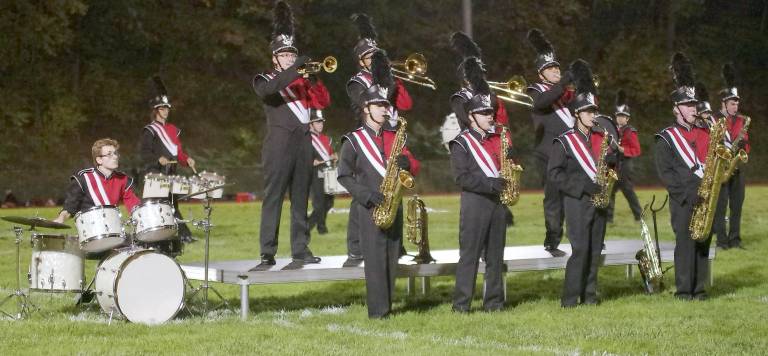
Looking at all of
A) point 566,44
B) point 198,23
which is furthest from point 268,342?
point 566,44

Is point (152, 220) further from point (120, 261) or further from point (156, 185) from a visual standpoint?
point (156, 185)

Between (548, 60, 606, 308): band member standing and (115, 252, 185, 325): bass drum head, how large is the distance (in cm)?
304

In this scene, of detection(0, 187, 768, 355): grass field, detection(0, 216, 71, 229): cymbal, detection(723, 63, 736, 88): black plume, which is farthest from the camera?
detection(723, 63, 736, 88): black plume

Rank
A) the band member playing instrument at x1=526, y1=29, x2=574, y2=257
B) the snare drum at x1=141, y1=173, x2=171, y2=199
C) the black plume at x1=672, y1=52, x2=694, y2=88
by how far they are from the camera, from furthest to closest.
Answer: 1. the snare drum at x1=141, y1=173, x2=171, y2=199
2. the band member playing instrument at x1=526, y1=29, x2=574, y2=257
3. the black plume at x1=672, y1=52, x2=694, y2=88

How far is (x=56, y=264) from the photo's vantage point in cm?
937

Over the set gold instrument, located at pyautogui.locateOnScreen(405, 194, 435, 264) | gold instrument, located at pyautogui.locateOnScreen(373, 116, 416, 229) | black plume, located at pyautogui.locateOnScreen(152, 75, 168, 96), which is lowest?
gold instrument, located at pyautogui.locateOnScreen(405, 194, 435, 264)

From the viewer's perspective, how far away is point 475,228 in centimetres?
976

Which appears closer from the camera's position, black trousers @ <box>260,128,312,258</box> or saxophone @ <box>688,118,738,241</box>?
black trousers @ <box>260,128,312,258</box>

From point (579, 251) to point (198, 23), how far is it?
80.2 ft

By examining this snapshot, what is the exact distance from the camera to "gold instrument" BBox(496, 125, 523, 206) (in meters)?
9.74

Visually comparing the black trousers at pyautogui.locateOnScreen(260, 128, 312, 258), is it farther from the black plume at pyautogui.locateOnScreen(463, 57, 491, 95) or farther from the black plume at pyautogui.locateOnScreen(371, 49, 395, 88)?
the black plume at pyautogui.locateOnScreen(463, 57, 491, 95)

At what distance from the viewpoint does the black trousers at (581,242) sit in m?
10.1

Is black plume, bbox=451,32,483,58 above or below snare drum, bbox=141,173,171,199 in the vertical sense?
above

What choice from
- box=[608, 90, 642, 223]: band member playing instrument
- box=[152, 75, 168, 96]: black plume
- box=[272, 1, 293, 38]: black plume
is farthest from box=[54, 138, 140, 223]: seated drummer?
box=[608, 90, 642, 223]: band member playing instrument
